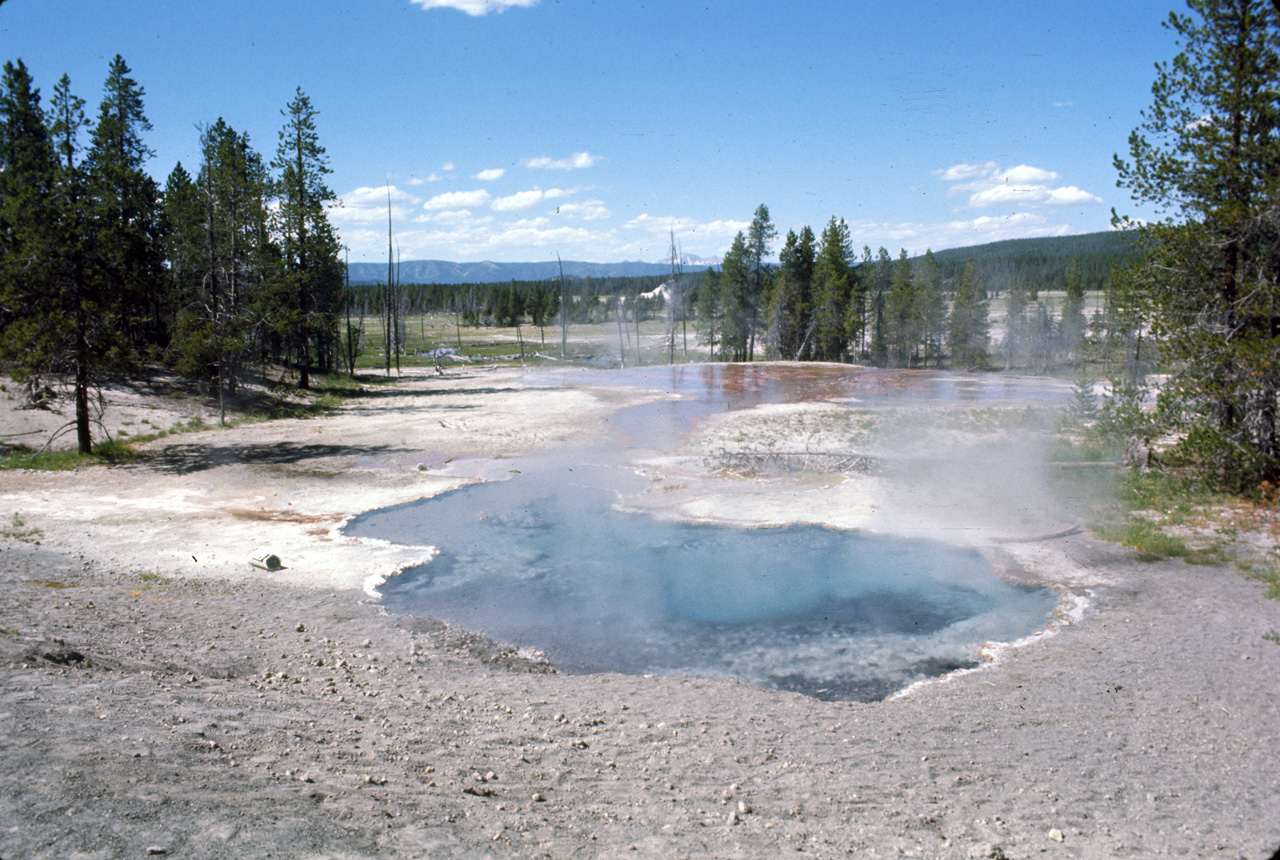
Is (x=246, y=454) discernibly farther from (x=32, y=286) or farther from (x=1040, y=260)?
(x=1040, y=260)

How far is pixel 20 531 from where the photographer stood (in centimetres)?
1242

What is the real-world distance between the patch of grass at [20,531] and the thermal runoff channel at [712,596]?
4802 mm

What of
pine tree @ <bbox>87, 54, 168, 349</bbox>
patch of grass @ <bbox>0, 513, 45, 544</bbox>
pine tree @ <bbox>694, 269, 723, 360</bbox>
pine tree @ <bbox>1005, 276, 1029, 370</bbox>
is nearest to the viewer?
patch of grass @ <bbox>0, 513, 45, 544</bbox>

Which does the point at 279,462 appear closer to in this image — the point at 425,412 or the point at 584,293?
the point at 425,412

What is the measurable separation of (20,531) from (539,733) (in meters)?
11.2

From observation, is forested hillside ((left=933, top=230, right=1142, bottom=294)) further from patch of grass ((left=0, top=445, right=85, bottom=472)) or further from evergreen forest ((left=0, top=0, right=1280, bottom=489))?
patch of grass ((left=0, top=445, right=85, bottom=472))

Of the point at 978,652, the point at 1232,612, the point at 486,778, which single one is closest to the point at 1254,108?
the point at 1232,612

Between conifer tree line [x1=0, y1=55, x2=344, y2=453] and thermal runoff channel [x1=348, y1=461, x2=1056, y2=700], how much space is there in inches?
414

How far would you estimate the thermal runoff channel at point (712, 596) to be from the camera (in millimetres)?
8477

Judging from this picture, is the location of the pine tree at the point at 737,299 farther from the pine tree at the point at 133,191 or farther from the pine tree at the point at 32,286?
the pine tree at the point at 32,286

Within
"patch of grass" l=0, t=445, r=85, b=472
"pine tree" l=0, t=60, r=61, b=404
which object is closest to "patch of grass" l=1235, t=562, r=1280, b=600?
"patch of grass" l=0, t=445, r=85, b=472

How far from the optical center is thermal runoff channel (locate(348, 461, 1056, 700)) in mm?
8477

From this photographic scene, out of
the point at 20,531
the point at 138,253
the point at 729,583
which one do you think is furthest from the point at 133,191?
the point at 729,583

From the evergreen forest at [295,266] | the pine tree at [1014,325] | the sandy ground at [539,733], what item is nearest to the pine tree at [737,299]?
the evergreen forest at [295,266]
